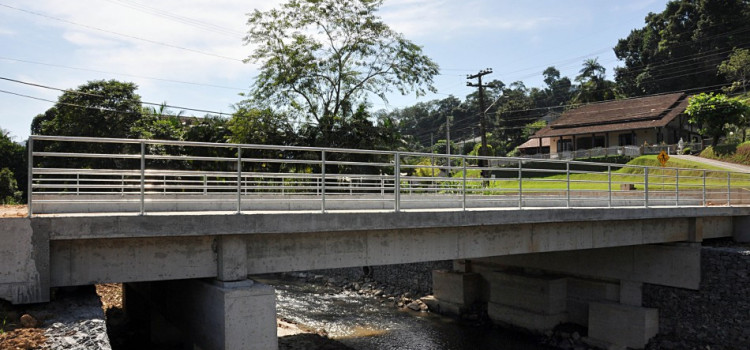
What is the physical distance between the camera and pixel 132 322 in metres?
14.9

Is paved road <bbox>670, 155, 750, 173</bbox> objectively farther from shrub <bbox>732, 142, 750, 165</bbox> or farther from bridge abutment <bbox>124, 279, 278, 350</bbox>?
bridge abutment <bbox>124, 279, 278, 350</bbox>

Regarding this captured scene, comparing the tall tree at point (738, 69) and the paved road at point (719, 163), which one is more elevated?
the tall tree at point (738, 69)

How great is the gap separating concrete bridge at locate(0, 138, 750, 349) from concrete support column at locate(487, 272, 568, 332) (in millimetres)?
151

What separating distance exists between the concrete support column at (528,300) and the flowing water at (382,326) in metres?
0.60

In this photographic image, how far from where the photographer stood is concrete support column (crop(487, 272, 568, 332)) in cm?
2045

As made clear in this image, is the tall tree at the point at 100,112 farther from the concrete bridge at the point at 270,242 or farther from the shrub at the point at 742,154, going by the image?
the shrub at the point at 742,154

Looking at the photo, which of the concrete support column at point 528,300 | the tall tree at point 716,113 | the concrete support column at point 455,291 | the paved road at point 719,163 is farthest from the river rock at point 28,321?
the tall tree at point 716,113

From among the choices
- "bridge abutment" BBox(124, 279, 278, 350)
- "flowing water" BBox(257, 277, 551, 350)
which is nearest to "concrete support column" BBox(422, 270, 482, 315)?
"flowing water" BBox(257, 277, 551, 350)

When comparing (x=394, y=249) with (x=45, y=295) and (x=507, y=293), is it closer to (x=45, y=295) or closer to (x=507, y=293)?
(x=45, y=295)

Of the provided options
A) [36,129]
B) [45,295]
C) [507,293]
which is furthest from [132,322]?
[36,129]

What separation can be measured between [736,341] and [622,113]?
46104 mm

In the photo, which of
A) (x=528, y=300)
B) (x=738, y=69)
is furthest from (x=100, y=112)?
(x=738, y=69)

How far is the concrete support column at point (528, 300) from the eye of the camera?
20.5 meters

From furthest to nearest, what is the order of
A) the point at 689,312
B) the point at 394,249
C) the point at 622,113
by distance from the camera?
the point at 622,113
the point at 689,312
the point at 394,249
